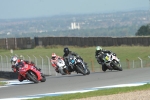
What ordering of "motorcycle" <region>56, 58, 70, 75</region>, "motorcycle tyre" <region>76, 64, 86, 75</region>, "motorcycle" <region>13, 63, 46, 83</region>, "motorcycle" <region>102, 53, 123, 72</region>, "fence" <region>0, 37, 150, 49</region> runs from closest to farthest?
"motorcycle" <region>13, 63, 46, 83</region> → "motorcycle tyre" <region>76, 64, 86, 75</region> → "motorcycle" <region>102, 53, 123, 72</region> → "motorcycle" <region>56, 58, 70, 75</region> → "fence" <region>0, 37, 150, 49</region>

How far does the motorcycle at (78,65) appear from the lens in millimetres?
24006

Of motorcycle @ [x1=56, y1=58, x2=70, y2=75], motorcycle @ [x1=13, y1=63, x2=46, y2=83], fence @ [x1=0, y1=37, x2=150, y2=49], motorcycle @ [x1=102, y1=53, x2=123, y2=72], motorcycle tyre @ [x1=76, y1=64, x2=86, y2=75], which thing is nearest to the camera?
motorcycle @ [x1=13, y1=63, x2=46, y2=83]

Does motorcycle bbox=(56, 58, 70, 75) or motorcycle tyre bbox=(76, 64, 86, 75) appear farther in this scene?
motorcycle bbox=(56, 58, 70, 75)

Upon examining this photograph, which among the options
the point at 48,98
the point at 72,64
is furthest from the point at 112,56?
the point at 48,98

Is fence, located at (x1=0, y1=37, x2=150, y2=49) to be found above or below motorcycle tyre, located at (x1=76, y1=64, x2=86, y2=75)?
above

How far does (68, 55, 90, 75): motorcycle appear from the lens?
2401cm

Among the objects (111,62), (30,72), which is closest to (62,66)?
(111,62)

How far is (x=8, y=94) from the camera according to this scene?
17594 millimetres

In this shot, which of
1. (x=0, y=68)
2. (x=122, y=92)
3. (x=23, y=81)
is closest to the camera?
(x=122, y=92)

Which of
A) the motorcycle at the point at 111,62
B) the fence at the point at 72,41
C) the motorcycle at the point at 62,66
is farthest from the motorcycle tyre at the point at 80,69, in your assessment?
the fence at the point at 72,41

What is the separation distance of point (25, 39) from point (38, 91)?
181ft

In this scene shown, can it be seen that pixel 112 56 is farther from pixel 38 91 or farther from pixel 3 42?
pixel 3 42

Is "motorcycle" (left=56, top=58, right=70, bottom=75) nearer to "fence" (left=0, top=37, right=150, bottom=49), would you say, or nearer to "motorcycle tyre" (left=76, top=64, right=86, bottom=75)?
"motorcycle tyre" (left=76, top=64, right=86, bottom=75)

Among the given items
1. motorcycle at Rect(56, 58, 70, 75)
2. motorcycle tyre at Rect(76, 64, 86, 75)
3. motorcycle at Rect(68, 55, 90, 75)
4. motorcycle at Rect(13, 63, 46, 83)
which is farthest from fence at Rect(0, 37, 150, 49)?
motorcycle at Rect(13, 63, 46, 83)
